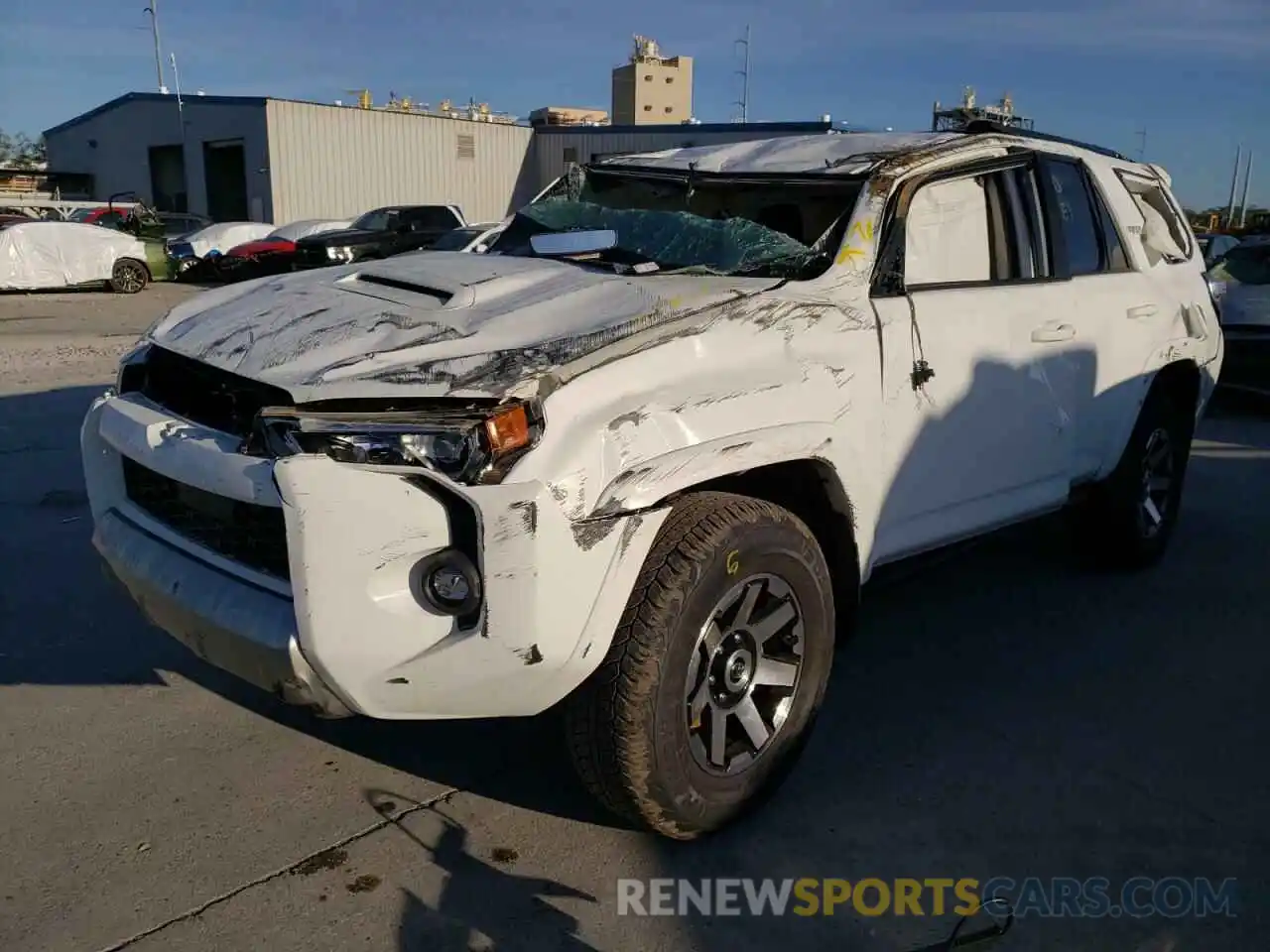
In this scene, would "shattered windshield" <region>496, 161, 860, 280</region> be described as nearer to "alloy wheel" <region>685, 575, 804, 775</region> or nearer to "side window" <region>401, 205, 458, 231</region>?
"alloy wheel" <region>685, 575, 804, 775</region>

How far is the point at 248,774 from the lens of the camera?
130 inches

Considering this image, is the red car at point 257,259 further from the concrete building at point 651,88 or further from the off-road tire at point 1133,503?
the concrete building at point 651,88

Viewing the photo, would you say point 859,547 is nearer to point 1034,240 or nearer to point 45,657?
point 1034,240

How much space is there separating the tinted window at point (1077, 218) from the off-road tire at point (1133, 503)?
77 cm

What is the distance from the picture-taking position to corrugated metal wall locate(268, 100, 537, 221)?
29.8 metres

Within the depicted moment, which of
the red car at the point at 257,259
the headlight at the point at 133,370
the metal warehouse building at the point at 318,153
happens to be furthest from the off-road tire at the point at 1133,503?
the metal warehouse building at the point at 318,153

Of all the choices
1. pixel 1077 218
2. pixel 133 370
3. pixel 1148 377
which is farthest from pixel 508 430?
pixel 1148 377

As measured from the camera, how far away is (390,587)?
8.04ft

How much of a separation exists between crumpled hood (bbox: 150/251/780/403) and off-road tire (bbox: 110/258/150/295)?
18.6 m

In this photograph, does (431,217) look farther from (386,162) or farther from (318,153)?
(386,162)

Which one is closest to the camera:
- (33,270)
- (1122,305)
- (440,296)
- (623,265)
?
(440,296)

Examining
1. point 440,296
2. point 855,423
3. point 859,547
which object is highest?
point 440,296

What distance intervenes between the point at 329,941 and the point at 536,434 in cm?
127

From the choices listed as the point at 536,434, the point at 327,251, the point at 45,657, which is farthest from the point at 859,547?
the point at 327,251
